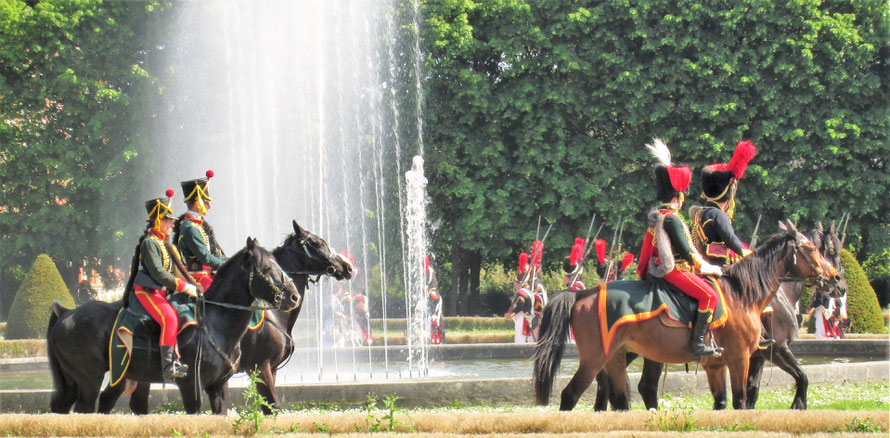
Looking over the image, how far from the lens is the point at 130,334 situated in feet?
30.3

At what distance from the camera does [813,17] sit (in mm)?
29516

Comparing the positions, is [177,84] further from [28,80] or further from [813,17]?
[813,17]

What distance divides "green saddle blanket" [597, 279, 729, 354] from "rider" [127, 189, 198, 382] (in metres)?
3.68

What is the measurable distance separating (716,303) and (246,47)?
65.5 ft

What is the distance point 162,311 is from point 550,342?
3.45 m

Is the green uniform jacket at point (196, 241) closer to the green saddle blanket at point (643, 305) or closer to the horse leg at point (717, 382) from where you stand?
the green saddle blanket at point (643, 305)

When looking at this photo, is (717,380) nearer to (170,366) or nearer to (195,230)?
(170,366)

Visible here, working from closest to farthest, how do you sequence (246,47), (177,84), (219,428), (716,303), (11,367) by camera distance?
(219,428)
(716,303)
(11,367)
(246,47)
(177,84)

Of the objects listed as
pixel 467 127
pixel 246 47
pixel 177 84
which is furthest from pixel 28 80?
pixel 467 127

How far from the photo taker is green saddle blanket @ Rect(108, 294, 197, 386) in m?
9.22

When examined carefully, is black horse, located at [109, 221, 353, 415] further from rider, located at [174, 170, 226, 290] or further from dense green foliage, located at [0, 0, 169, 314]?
dense green foliage, located at [0, 0, 169, 314]

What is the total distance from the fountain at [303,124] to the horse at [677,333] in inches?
469

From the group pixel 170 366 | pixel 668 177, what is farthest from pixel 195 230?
pixel 668 177

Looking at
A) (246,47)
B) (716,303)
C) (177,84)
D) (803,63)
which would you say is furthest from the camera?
(177,84)
